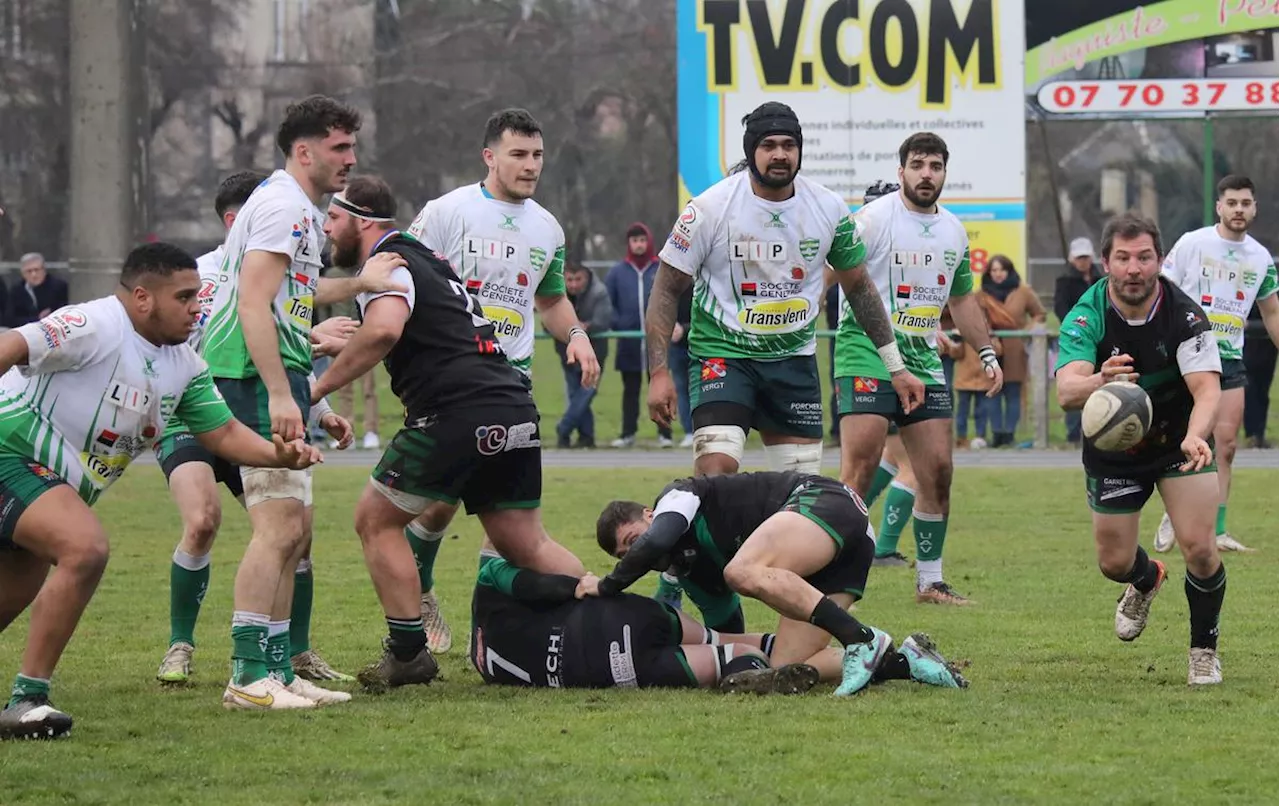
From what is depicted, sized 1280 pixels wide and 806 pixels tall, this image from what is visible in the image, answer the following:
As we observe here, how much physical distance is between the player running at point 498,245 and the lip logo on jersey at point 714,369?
2.01 ft

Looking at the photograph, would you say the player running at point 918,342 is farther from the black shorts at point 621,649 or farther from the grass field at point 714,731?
the black shorts at point 621,649

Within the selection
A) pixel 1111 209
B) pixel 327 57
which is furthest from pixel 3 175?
pixel 1111 209

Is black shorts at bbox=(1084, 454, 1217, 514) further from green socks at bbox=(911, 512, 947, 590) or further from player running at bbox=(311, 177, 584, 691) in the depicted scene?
green socks at bbox=(911, 512, 947, 590)

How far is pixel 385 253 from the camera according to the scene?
7621 mm

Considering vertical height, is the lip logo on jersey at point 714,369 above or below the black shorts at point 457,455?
above

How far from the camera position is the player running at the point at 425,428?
24.8 ft

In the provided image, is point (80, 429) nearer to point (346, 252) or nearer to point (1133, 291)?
point (346, 252)

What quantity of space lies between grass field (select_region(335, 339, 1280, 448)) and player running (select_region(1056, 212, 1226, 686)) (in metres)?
13.3

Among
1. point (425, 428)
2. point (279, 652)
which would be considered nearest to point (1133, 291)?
point (425, 428)

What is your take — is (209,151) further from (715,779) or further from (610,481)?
(715,779)

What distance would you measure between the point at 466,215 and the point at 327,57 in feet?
121

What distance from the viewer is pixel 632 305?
2130cm

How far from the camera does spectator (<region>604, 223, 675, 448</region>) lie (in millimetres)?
20906

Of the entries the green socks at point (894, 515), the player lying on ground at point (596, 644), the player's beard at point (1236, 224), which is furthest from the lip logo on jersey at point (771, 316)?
the player's beard at point (1236, 224)
